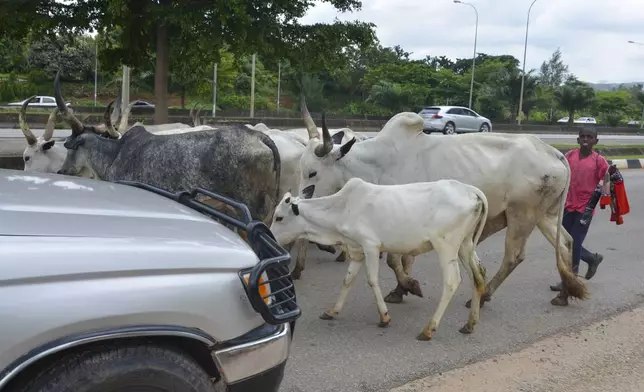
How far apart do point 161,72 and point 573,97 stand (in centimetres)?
3999

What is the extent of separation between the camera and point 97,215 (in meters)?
2.64

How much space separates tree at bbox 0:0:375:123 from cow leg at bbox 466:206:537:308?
5540mm

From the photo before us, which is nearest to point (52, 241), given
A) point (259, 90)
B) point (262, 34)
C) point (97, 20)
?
point (262, 34)

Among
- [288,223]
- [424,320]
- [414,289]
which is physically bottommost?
[424,320]

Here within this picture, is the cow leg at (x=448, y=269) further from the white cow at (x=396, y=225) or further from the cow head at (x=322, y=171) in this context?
the cow head at (x=322, y=171)

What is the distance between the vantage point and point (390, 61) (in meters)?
55.1

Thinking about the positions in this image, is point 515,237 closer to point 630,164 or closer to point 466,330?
point 466,330

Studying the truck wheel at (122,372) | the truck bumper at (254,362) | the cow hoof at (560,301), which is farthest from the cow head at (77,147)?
the truck wheel at (122,372)

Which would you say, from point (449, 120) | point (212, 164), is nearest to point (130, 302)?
point (212, 164)

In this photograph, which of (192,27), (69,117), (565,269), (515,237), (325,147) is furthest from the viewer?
(192,27)

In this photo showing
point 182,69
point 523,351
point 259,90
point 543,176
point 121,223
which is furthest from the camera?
point 259,90

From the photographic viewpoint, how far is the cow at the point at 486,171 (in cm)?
607

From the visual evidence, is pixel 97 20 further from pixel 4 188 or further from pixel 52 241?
pixel 52 241

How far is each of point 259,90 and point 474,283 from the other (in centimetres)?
4274
